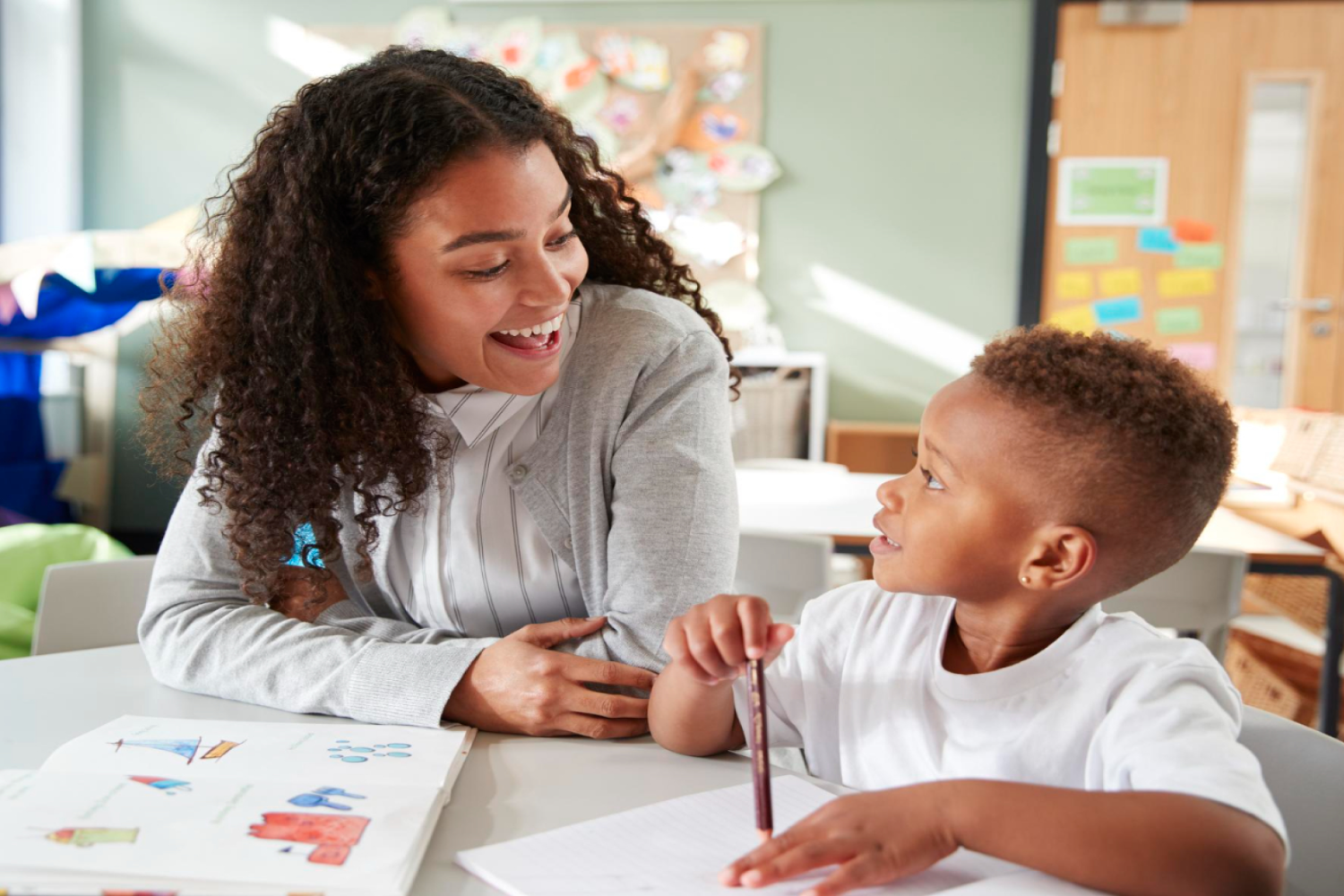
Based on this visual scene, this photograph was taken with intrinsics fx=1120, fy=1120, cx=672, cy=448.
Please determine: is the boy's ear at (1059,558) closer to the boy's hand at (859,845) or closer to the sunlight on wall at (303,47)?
the boy's hand at (859,845)

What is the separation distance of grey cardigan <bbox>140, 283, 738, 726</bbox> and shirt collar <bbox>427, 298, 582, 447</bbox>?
0.07ft

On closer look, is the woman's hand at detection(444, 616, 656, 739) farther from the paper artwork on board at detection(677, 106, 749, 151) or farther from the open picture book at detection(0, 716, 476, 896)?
the paper artwork on board at detection(677, 106, 749, 151)

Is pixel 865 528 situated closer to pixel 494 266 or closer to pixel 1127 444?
pixel 494 266

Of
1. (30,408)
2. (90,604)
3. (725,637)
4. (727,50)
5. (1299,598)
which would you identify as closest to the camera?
(725,637)

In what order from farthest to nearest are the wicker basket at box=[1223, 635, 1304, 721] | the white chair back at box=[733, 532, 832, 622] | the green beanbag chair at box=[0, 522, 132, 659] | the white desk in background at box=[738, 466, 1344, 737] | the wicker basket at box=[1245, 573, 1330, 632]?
the wicker basket at box=[1245, 573, 1330, 632] → the wicker basket at box=[1223, 635, 1304, 721] → the green beanbag chair at box=[0, 522, 132, 659] → the white desk in background at box=[738, 466, 1344, 737] → the white chair back at box=[733, 532, 832, 622]

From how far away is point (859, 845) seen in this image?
25.7 inches

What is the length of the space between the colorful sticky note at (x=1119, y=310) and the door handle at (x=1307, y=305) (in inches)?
19.7

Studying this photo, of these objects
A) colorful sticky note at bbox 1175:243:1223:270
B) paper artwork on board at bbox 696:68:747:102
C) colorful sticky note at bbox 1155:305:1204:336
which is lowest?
colorful sticky note at bbox 1155:305:1204:336

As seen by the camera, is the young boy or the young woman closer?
the young boy

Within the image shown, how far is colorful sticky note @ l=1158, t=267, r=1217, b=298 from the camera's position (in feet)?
14.2

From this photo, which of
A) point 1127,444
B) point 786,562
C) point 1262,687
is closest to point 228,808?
point 1127,444

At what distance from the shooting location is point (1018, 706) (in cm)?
83

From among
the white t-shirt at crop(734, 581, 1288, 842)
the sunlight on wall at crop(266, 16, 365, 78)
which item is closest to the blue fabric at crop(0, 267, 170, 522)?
the sunlight on wall at crop(266, 16, 365, 78)

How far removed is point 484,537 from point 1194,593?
53.1 inches
